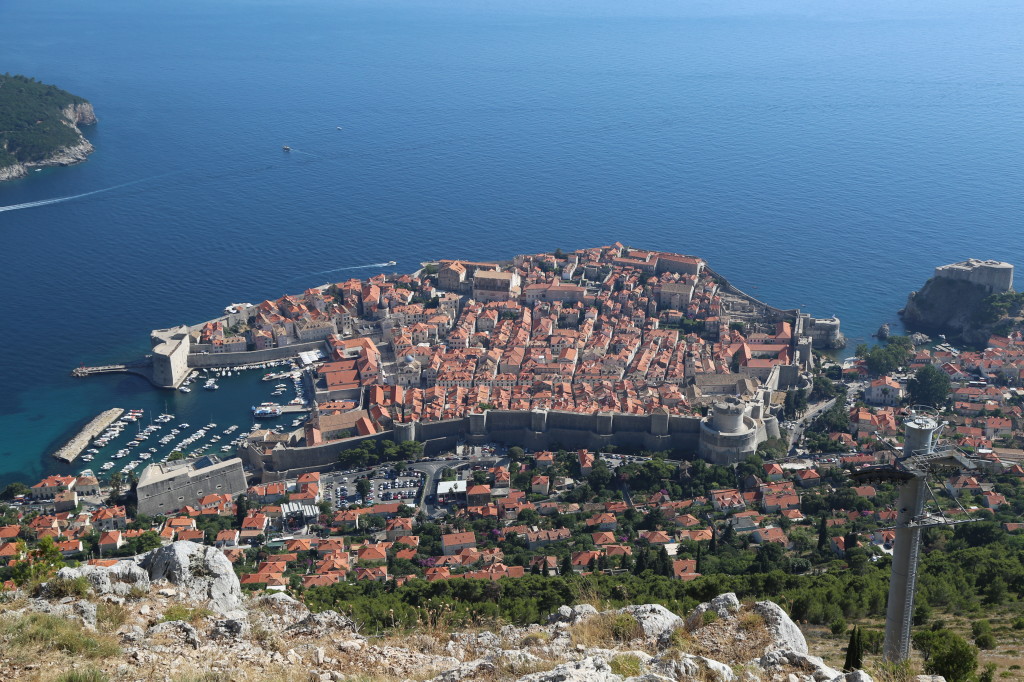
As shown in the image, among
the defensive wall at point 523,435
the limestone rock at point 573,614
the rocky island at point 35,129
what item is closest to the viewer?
the limestone rock at point 573,614

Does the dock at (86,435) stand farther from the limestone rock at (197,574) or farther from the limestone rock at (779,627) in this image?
the limestone rock at (779,627)

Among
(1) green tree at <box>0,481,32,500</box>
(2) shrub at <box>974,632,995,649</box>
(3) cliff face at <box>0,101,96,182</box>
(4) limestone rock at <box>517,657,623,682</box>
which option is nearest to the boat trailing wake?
(3) cliff face at <box>0,101,96,182</box>

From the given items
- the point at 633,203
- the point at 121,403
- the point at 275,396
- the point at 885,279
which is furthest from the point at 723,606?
the point at 633,203

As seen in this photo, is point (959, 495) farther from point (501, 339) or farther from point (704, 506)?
point (501, 339)

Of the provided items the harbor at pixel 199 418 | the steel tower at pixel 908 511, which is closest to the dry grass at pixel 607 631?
the steel tower at pixel 908 511

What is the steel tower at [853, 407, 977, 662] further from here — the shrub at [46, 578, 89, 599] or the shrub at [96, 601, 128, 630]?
the shrub at [46, 578, 89, 599]

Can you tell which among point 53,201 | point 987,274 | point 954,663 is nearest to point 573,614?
point 954,663

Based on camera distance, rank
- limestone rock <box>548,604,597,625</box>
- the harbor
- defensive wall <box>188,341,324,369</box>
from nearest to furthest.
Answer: limestone rock <box>548,604,597,625</box>
the harbor
defensive wall <box>188,341,324,369</box>
